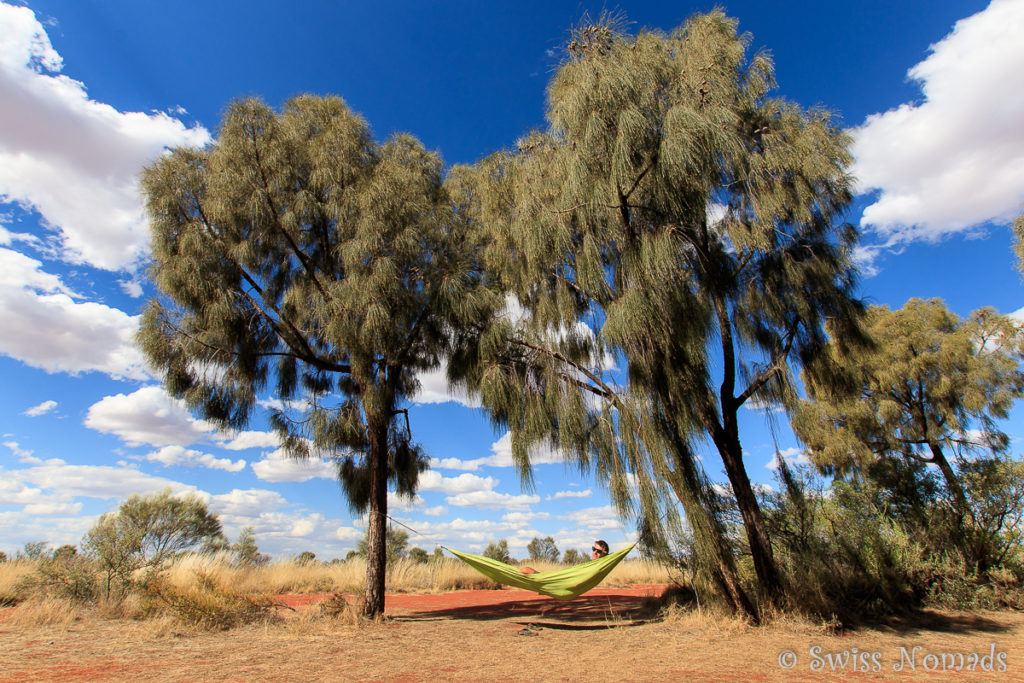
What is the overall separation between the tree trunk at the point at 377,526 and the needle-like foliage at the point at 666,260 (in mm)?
1893

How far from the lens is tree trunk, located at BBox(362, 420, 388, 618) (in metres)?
6.21

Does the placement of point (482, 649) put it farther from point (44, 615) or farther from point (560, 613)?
point (44, 615)

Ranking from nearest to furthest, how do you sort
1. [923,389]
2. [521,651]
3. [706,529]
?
[521,651] → [706,529] → [923,389]

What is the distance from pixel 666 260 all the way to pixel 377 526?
495 cm

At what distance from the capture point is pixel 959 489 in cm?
676

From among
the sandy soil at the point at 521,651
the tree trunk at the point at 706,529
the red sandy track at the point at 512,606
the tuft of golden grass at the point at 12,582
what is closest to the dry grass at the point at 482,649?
the sandy soil at the point at 521,651

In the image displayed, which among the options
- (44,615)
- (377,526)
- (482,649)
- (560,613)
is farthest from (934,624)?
(44,615)

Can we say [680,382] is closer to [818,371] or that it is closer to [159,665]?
[818,371]

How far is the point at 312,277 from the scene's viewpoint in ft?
22.2

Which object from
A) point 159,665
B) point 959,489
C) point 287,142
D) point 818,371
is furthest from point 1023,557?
point 287,142

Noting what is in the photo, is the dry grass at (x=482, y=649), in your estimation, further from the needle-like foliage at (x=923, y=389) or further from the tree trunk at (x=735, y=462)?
the needle-like foliage at (x=923, y=389)

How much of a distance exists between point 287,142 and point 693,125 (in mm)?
5351

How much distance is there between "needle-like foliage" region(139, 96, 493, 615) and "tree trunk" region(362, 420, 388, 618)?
20 millimetres

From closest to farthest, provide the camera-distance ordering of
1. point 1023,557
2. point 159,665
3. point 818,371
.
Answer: point 159,665 → point 818,371 → point 1023,557
